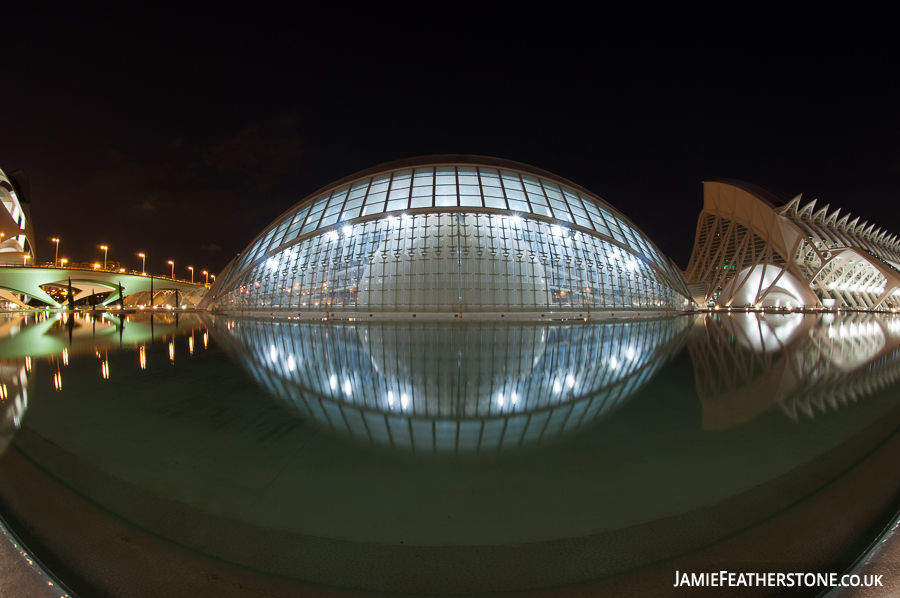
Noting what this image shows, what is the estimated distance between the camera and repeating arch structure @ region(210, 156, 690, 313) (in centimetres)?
2894

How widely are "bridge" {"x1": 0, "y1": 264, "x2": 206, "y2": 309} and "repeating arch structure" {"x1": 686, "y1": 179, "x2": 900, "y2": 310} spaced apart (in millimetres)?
92360

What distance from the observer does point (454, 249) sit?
95.2 feet

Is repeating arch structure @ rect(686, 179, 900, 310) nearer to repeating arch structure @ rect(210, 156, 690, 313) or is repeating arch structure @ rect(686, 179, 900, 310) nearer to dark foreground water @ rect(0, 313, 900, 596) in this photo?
repeating arch structure @ rect(210, 156, 690, 313)

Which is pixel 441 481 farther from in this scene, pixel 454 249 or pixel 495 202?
pixel 495 202

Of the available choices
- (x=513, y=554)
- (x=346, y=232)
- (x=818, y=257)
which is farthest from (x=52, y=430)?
(x=818, y=257)

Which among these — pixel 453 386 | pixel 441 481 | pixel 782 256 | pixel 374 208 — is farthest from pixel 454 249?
pixel 782 256

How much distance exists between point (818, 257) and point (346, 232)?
5910 cm

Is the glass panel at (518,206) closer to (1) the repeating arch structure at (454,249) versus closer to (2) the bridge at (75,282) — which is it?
(1) the repeating arch structure at (454,249)

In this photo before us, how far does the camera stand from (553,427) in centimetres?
483

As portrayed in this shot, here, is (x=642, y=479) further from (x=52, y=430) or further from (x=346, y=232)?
(x=346, y=232)

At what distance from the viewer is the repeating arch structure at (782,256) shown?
158 feet

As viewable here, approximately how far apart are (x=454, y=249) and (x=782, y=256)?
47.4m

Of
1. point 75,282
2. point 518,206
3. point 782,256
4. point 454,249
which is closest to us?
point 454,249

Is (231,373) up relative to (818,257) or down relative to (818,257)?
down
